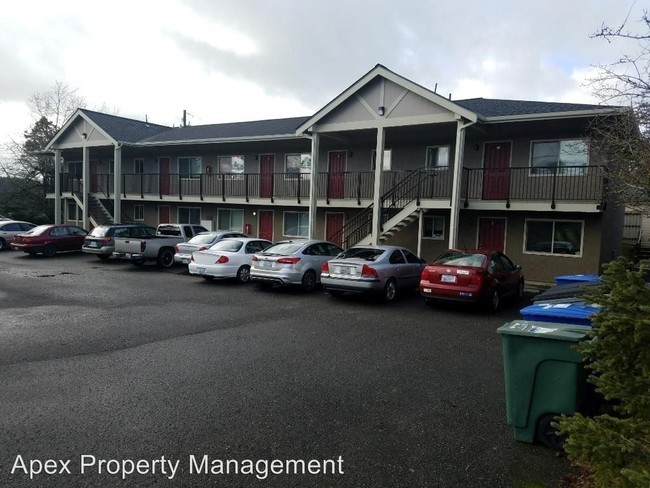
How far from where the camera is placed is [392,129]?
16.2 meters

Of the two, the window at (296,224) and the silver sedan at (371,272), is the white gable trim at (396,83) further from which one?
the window at (296,224)

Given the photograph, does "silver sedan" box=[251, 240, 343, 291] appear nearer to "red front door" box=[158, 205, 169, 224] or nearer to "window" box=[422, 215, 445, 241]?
"window" box=[422, 215, 445, 241]

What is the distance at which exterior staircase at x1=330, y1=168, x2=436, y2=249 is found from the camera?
49.6ft

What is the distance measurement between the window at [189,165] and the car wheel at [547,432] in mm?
21999

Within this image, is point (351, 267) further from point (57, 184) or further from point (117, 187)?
point (57, 184)

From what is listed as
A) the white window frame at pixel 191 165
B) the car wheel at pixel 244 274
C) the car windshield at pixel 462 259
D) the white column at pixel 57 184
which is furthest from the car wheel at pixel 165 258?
the white column at pixel 57 184

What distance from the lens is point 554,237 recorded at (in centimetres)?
1510

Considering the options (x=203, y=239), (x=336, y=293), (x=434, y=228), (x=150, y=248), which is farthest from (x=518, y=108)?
(x=150, y=248)

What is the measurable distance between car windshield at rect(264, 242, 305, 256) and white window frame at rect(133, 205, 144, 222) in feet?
54.0

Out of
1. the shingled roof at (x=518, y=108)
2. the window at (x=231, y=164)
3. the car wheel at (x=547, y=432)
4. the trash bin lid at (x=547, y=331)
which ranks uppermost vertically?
the shingled roof at (x=518, y=108)

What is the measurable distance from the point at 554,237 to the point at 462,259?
659 cm

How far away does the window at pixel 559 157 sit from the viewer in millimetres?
14135

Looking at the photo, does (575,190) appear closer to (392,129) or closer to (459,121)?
(459,121)

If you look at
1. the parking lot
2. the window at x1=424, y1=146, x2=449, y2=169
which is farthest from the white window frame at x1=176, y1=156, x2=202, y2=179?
the parking lot
